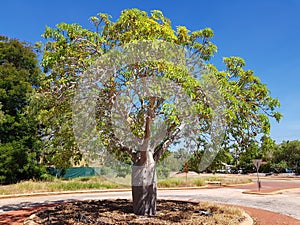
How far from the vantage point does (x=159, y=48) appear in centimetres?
786

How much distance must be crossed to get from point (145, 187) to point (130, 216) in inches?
41.4

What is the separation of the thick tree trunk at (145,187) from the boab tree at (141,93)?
3cm

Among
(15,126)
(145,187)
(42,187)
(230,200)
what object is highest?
(15,126)

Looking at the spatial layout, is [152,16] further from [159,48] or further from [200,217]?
[200,217]

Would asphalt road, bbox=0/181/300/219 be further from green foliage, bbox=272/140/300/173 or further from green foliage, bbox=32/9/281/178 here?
green foliage, bbox=272/140/300/173

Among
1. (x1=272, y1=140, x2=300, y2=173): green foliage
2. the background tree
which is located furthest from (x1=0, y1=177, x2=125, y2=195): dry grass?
(x1=272, y1=140, x2=300, y2=173): green foliage

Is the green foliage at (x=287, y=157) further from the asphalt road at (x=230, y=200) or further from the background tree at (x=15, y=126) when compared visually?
the background tree at (x=15, y=126)

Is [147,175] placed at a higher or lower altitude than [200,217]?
higher

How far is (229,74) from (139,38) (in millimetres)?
4184

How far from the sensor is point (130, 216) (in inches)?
383

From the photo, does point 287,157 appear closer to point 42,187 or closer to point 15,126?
point 42,187

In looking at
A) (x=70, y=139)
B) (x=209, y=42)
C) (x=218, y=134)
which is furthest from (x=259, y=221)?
(x=70, y=139)

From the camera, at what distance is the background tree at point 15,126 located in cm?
2448

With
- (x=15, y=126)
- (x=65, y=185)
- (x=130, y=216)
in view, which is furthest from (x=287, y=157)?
(x=130, y=216)
